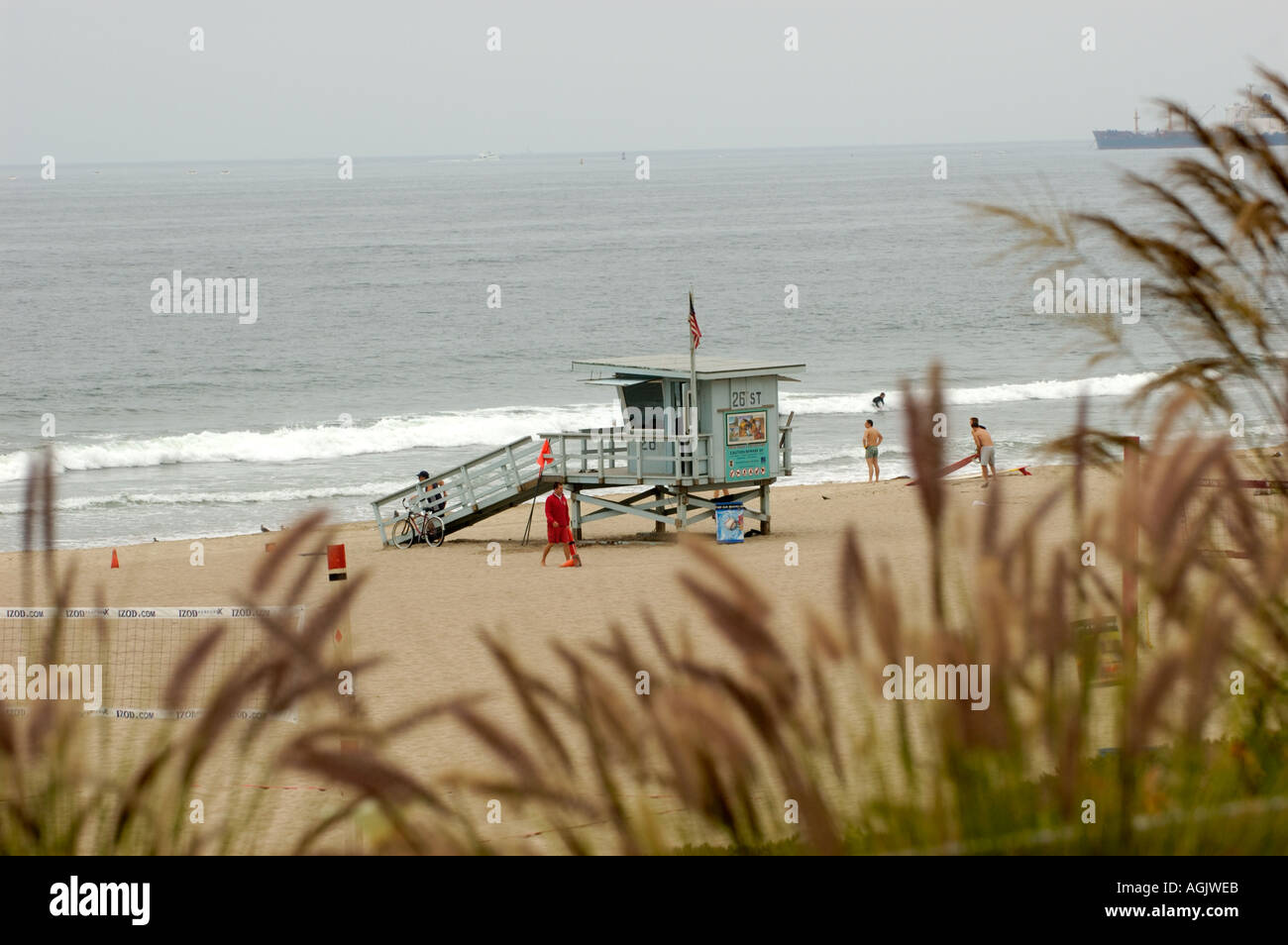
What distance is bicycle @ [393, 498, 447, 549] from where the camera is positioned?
2427 cm

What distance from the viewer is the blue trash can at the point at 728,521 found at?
22.1 metres

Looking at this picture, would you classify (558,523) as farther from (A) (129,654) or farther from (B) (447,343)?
(B) (447,343)

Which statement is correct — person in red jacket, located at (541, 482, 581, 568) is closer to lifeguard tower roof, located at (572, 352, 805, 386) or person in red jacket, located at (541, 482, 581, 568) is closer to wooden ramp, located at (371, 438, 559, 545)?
wooden ramp, located at (371, 438, 559, 545)

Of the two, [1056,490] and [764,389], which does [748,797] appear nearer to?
[1056,490]

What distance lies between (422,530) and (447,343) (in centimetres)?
4352

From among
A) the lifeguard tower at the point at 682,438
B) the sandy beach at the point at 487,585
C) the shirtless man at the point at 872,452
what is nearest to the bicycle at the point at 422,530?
the sandy beach at the point at 487,585

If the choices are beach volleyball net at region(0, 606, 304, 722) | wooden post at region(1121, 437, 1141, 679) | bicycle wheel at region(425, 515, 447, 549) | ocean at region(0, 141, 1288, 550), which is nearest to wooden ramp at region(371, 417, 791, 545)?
bicycle wheel at region(425, 515, 447, 549)

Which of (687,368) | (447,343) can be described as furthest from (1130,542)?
(447,343)

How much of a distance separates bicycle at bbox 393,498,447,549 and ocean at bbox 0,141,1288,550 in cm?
614

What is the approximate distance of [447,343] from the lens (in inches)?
2635

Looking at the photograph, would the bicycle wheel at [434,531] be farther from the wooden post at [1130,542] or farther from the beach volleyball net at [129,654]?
the wooden post at [1130,542]
